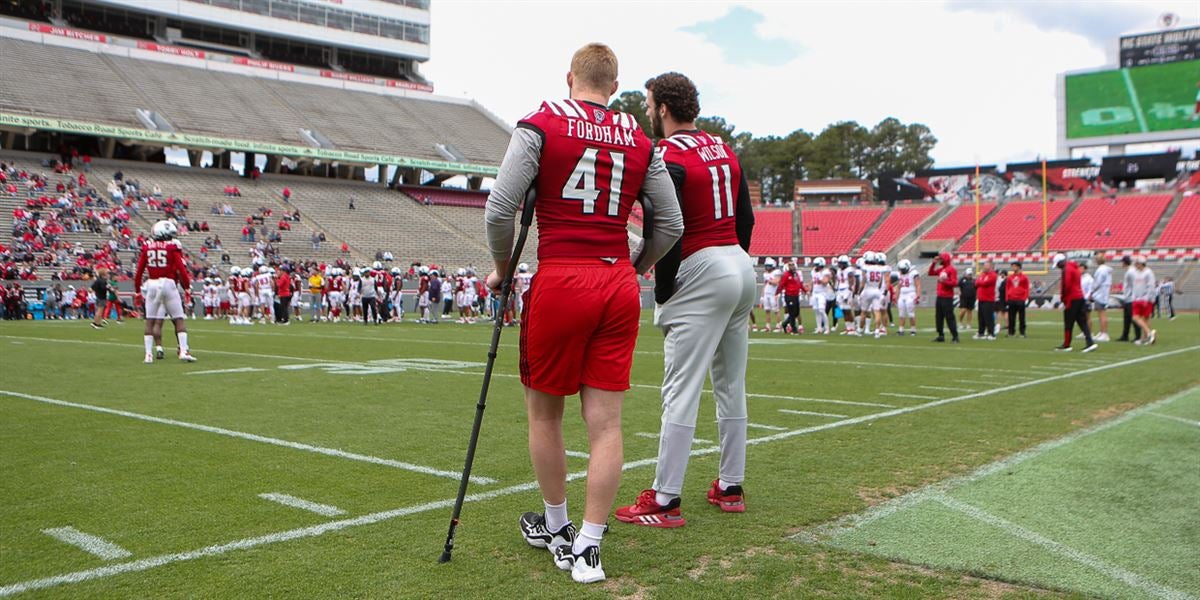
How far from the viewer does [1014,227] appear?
54.0m

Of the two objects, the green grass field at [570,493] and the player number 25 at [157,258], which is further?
the player number 25 at [157,258]

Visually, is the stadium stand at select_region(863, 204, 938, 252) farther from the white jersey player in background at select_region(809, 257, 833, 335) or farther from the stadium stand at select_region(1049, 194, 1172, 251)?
the white jersey player in background at select_region(809, 257, 833, 335)

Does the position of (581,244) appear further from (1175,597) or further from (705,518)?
(1175,597)

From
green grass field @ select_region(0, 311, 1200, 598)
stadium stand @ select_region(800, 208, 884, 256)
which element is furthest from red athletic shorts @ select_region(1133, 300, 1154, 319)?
stadium stand @ select_region(800, 208, 884, 256)

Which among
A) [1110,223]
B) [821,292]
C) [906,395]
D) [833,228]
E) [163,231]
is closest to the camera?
[906,395]

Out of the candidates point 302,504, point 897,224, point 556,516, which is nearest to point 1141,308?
point 556,516

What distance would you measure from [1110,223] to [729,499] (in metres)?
54.8

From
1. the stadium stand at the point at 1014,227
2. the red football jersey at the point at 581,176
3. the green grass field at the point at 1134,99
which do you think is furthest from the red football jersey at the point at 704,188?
the green grass field at the point at 1134,99

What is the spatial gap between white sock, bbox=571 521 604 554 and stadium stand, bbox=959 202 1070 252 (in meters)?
52.9

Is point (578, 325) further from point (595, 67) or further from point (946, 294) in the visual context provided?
Result: point (946, 294)

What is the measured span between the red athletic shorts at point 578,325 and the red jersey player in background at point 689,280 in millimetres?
585

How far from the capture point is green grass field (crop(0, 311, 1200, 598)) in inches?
133

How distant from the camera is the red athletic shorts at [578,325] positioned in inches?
134

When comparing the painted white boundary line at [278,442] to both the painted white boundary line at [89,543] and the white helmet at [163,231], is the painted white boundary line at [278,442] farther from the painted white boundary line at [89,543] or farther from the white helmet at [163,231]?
the white helmet at [163,231]
